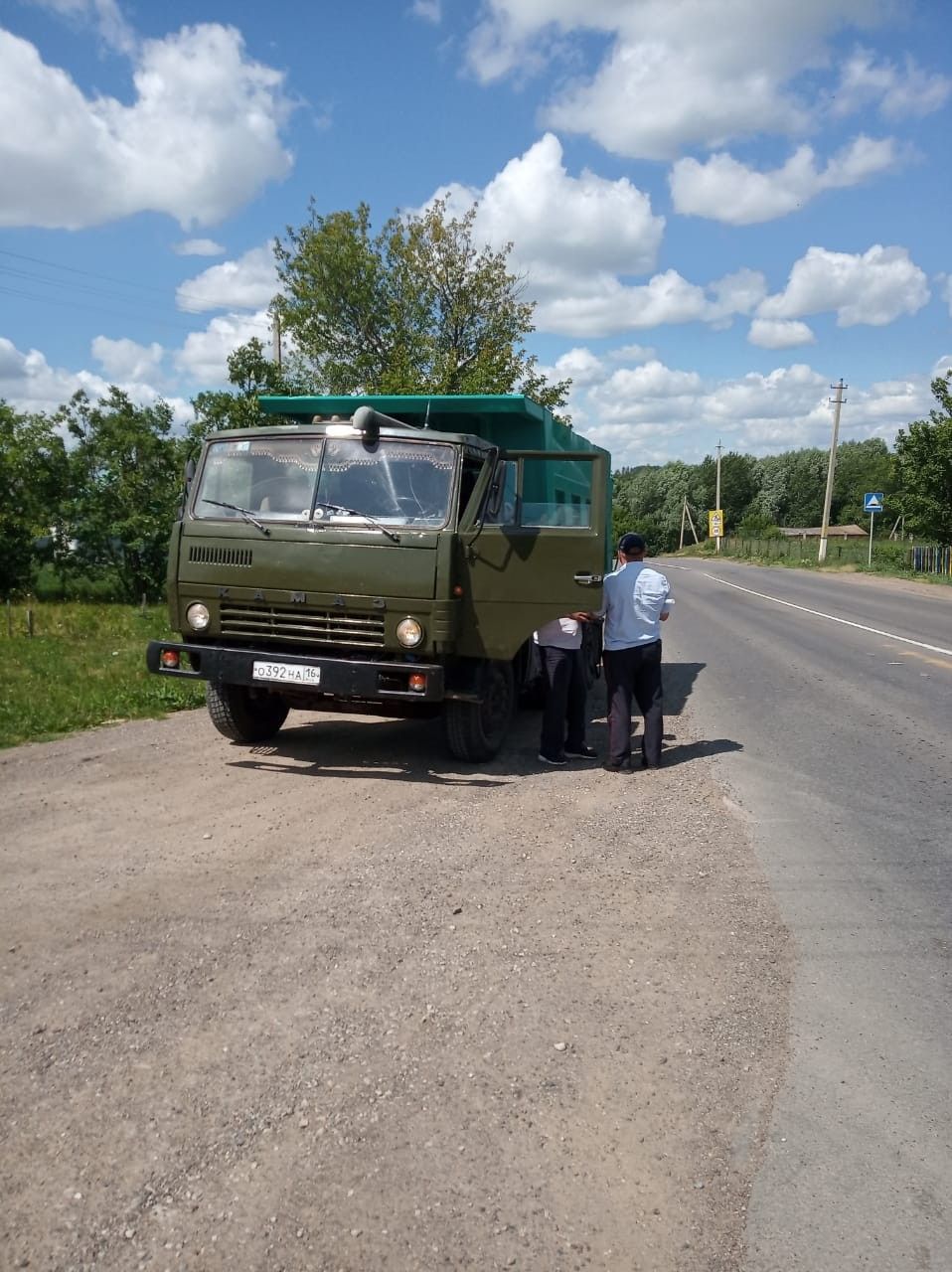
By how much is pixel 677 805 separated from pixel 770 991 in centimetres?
244

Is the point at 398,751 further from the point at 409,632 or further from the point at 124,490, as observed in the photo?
the point at 124,490

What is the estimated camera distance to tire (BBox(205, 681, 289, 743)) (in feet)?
24.6

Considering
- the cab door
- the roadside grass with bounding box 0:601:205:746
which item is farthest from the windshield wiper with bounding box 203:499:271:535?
the roadside grass with bounding box 0:601:205:746

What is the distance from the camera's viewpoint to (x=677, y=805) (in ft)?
20.3

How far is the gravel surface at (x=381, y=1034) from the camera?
8.21 feet

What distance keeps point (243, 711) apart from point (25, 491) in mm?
21991

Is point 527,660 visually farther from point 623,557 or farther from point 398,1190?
point 398,1190

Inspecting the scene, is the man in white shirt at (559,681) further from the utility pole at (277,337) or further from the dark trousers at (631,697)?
the utility pole at (277,337)

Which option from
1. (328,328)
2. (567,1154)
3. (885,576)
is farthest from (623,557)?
(885,576)

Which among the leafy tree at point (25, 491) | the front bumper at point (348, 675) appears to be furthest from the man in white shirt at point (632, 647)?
the leafy tree at point (25, 491)

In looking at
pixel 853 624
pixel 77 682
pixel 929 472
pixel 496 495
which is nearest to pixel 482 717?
pixel 496 495

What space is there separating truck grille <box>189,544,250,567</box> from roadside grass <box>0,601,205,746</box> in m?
2.37

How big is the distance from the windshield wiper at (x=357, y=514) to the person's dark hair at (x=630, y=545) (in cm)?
169

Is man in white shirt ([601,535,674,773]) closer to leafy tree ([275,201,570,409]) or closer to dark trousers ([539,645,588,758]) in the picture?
dark trousers ([539,645,588,758])
